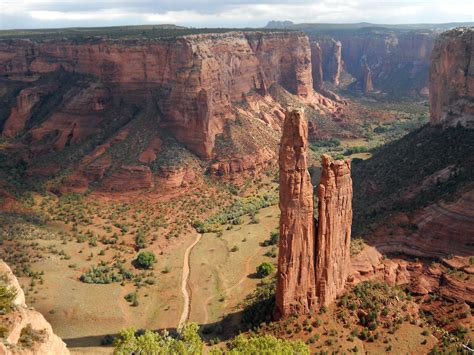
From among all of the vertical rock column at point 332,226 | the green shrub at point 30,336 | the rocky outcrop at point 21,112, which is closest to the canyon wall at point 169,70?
the rocky outcrop at point 21,112

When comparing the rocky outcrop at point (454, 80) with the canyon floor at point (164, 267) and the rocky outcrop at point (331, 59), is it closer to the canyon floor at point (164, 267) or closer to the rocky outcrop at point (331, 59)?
the canyon floor at point (164, 267)

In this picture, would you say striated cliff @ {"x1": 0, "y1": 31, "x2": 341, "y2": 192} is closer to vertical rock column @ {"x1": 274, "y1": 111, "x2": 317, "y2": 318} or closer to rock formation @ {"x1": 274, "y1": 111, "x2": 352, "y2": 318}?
vertical rock column @ {"x1": 274, "y1": 111, "x2": 317, "y2": 318}

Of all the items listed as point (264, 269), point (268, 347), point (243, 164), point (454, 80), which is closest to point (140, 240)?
point (264, 269)

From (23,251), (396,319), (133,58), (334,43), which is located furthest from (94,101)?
(334,43)

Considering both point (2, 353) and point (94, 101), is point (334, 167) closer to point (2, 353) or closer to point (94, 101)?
point (2, 353)

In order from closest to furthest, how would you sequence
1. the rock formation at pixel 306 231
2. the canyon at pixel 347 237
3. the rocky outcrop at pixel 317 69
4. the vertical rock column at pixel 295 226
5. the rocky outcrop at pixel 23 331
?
the rocky outcrop at pixel 23 331
the vertical rock column at pixel 295 226
the rock formation at pixel 306 231
the canyon at pixel 347 237
the rocky outcrop at pixel 317 69

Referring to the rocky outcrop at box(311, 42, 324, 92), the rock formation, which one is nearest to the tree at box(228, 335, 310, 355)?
the rock formation
